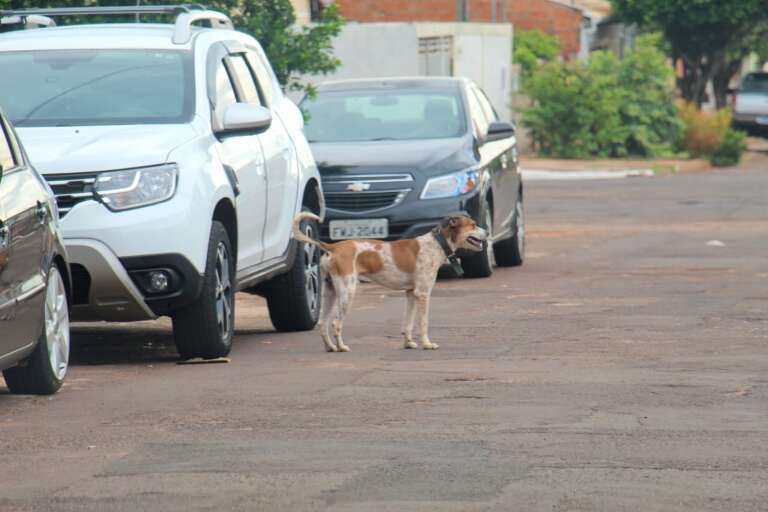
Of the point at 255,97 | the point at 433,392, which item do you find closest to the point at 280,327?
the point at 255,97

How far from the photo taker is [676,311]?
1302 cm

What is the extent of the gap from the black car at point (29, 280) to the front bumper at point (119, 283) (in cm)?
29

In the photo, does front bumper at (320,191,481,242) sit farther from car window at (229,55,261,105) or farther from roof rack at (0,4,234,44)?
car window at (229,55,261,105)

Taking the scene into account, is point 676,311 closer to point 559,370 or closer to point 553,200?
point 559,370

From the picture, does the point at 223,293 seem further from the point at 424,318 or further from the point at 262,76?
the point at 262,76

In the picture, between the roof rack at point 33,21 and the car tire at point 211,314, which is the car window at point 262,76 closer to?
the roof rack at point 33,21

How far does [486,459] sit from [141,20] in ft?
37.4

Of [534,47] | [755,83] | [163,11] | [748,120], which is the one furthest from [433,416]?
[534,47]

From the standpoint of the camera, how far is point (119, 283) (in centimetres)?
953

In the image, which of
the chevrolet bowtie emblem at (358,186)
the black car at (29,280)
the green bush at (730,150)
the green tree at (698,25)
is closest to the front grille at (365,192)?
the chevrolet bowtie emblem at (358,186)

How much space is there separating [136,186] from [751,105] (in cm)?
3907

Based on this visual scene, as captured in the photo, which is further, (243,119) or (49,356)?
(243,119)

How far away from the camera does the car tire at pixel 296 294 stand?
1193 cm

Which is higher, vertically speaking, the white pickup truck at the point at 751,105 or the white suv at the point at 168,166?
the white suv at the point at 168,166
